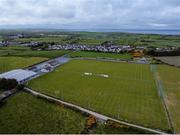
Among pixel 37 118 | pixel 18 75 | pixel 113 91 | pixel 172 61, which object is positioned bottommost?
pixel 37 118

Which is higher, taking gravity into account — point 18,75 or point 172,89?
point 18,75

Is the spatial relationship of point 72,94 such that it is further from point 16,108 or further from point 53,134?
point 53,134

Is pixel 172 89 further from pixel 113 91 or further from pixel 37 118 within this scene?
pixel 37 118

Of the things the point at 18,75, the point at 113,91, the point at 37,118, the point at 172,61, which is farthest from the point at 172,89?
the point at 172,61

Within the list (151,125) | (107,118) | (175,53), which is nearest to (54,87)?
(107,118)

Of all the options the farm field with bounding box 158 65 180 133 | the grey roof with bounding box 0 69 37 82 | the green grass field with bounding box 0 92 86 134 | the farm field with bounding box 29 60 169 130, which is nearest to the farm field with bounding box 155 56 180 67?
the farm field with bounding box 158 65 180 133

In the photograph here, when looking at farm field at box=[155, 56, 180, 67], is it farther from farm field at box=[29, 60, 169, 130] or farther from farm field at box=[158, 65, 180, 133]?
farm field at box=[29, 60, 169, 130]
